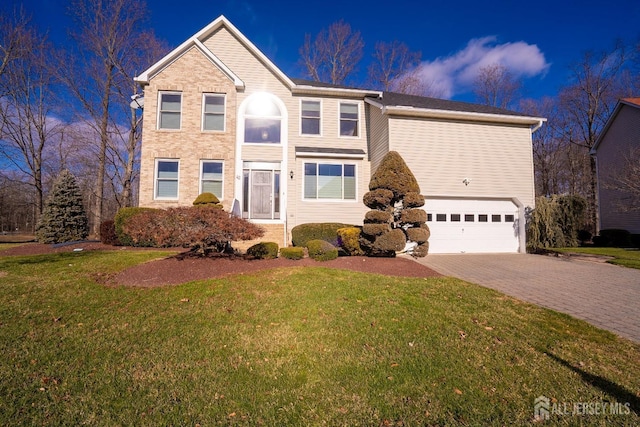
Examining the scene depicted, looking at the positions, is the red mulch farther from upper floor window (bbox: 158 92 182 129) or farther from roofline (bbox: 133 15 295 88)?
roofline (bbox: 133 15 295 88)

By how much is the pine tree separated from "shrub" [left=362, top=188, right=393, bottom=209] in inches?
515

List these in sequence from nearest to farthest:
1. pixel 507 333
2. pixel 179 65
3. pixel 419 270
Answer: pixel 507 333
pixel 419 270
pixel 179 65

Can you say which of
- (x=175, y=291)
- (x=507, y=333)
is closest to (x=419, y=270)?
(x=507, y=333)

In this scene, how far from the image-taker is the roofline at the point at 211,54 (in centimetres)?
1286

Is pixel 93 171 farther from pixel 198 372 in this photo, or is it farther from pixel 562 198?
pixel 562 198

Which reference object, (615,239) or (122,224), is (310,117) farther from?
(615,239)

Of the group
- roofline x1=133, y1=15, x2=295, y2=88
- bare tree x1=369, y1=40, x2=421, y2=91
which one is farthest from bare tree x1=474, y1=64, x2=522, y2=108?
roofline x1=133, y1=15, x2=295, y2=88

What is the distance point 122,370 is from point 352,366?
8.00 feet

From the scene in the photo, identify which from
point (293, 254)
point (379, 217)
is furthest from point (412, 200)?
point (293, 254)

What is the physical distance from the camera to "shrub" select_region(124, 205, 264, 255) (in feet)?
24.1

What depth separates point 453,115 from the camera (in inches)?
517

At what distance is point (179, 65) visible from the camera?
13.2 meters

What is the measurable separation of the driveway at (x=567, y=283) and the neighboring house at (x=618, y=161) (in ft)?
31.3

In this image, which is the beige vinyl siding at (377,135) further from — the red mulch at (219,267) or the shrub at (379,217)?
the red mulch at (219,267)
